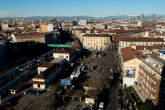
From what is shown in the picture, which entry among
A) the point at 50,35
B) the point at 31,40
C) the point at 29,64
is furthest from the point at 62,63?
the point at 50,35

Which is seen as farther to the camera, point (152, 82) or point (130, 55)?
point (130, 55)

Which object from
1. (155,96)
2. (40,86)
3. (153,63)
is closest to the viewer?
(155,96)

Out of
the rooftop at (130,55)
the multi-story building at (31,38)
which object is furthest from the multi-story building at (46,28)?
the rooftop at (130,55)

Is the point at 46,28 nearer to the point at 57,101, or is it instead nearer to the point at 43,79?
the point at 43,79

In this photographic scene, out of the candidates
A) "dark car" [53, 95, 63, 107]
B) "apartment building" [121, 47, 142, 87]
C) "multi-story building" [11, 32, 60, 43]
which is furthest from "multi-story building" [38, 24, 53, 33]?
"dark car" [53, 95, 63, 107]

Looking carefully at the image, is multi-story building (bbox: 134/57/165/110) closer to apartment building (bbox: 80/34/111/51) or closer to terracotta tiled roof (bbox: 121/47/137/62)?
terracotta tiled roof (bbox: 121/47/137/62)

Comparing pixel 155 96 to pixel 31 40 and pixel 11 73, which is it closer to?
pixel 11 73

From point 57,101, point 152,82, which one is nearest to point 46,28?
point 57,101

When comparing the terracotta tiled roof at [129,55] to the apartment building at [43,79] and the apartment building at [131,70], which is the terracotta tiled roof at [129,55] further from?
the apartment building at [43,79]
